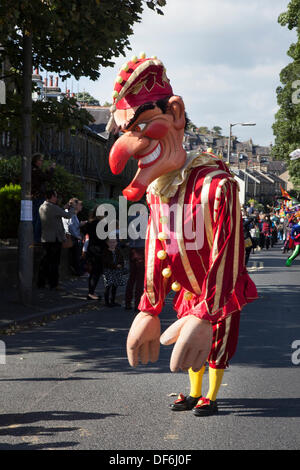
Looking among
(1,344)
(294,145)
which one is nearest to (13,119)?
(1,344)

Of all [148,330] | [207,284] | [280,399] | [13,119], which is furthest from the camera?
[13,119]

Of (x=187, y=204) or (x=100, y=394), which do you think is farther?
(x=100, y=394)

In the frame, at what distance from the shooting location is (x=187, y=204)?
14.1 ft

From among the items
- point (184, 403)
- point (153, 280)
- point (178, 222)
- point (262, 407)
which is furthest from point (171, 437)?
point (178, 222)

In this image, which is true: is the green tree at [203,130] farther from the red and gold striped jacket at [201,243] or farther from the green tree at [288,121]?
the red and gold striped jacket at [201,243]

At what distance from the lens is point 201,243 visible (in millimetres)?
4340

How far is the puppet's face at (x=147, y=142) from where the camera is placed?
3.99 meters

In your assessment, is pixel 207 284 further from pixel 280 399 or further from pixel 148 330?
pixel 280 399

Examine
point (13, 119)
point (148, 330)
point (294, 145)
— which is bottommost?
point (148, 330)

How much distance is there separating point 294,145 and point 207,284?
3357 centimetres

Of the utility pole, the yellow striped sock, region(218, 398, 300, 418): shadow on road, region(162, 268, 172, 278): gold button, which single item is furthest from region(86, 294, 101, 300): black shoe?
region(162, 268, 172, 278): gold button

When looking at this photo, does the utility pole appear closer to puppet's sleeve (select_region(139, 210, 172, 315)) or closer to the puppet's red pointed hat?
puppet's sleeve (select_region(139, 210, 172, 315))

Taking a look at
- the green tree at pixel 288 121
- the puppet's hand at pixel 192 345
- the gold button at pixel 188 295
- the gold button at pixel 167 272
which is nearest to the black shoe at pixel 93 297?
the gold button at pixel 188 295

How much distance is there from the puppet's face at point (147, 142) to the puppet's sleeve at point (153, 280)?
1.71 feet
